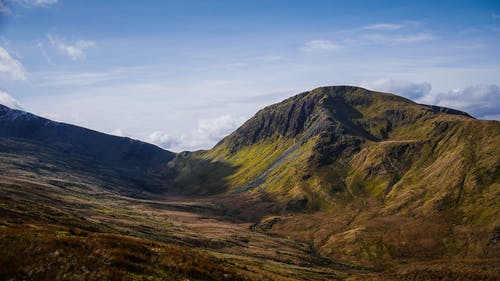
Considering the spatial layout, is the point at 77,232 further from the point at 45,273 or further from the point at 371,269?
the point at 371,269

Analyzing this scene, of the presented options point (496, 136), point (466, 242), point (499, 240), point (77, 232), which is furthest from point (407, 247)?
point (77, 232)

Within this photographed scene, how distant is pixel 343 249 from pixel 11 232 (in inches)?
5290

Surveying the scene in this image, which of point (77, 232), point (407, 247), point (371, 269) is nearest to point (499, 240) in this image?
point (407, 247)

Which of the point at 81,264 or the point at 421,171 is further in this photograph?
the point at 421,171

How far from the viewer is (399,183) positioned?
7820 inches

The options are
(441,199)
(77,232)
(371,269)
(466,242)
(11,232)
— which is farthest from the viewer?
(441,199)

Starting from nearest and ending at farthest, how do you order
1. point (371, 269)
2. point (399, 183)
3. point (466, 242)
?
1. point (371, 269)
2. point (466, 242)
3. point (399, 183)

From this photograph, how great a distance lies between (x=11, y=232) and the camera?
3316 centimetres

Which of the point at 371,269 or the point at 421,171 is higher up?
the point at 421,171

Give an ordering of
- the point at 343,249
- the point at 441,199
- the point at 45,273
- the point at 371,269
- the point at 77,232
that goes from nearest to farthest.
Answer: the point at 45,273
the point at 77,232
the point at 371,269
the point at 343,249
the point at 441,199

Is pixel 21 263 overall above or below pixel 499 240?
above

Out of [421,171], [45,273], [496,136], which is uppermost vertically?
[496,136]

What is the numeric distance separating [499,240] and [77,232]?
145946 mm

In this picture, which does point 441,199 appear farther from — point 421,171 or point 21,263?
point 21,263
